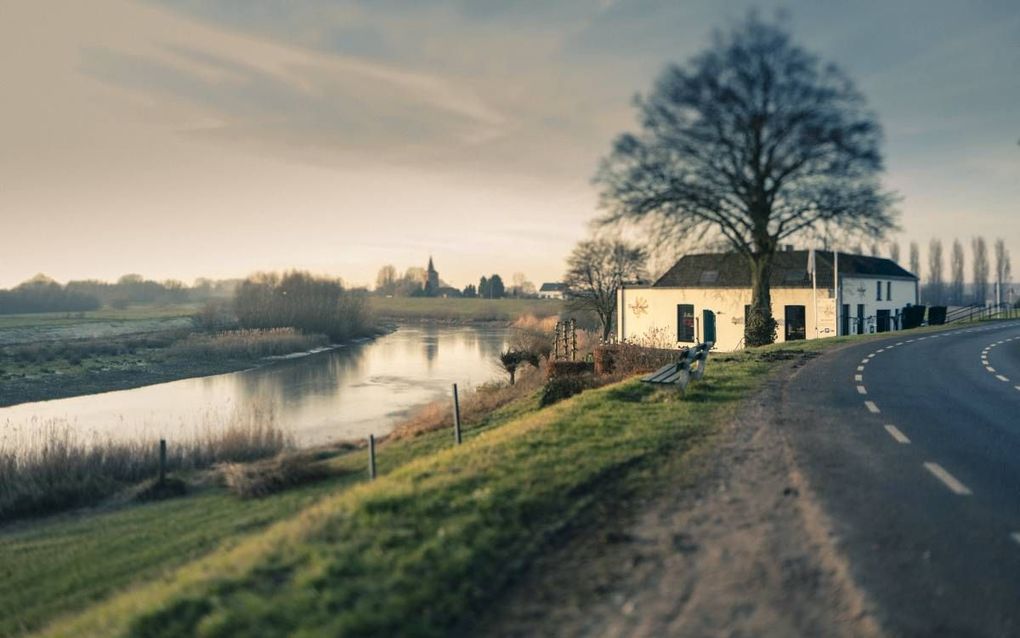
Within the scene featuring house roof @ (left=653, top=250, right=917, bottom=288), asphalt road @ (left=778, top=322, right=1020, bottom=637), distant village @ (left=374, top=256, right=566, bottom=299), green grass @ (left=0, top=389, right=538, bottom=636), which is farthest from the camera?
distant village @ (left=374, top=256, right=566, bottom=299)

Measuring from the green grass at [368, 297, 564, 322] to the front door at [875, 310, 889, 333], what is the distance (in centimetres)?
5763

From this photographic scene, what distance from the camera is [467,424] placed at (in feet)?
57.0

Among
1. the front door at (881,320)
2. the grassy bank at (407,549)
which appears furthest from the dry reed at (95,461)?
the front door at (881,320)

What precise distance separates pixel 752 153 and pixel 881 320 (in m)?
24.3

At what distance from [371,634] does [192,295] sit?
15115cm

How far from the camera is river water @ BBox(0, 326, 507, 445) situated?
921 inches

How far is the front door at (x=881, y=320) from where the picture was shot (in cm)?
4203

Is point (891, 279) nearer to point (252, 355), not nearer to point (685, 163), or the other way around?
point (685, 163)

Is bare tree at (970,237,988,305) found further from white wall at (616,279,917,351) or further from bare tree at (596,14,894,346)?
bare tree at (596,14,894,346)

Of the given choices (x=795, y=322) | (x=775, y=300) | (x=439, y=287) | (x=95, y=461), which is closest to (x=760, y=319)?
(x=795, y=322)

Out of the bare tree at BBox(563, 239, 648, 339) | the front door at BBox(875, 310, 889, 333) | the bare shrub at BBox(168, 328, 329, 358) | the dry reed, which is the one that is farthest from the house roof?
the bare shrub at BBox(168, 328, 329, 358)

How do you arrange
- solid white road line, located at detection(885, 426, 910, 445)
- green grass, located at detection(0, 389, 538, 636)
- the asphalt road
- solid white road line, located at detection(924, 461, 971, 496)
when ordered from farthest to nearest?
solid white road line, located at detection(885, 426, 910, 445) < green grass, located at detection(0, 389, 538, 636) < solid white road line, located at detection(924, 461, 971, 496) < the asphalt road

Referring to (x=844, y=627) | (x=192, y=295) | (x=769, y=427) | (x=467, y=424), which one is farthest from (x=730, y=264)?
(x=192, y=295)

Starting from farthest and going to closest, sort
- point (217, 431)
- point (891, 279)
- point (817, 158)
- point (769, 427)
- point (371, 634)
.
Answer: point (891, 279), point (817, 158), point (217, 431), point (769, 427), point (371, 634)
